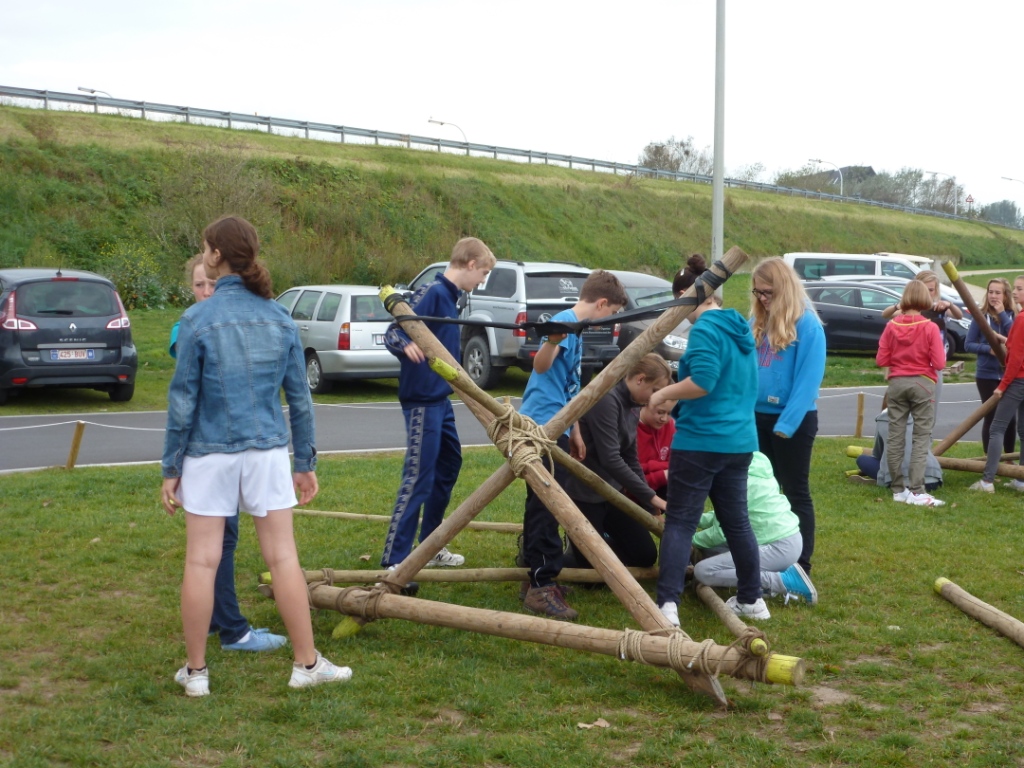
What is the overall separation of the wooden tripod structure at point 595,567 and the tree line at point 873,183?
64526mm

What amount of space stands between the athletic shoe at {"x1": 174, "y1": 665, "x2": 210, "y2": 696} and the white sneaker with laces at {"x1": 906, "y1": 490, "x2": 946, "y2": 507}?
659 cm

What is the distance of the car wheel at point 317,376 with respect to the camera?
17.6 meters

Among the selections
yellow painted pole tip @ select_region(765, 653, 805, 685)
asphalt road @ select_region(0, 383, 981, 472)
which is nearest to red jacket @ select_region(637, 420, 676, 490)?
yellow painted pole tip @ select_region(765, 653, 805, 685)

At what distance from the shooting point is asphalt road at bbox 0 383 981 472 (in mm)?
11570

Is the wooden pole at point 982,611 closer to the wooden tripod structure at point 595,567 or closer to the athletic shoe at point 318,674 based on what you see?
the wooden tripod structure at point 595,567

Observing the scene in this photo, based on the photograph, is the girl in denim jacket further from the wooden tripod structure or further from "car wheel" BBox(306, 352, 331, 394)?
"car wheel" BBox(306, 352, 331, 394)

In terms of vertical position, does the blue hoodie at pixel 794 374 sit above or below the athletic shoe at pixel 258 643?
above

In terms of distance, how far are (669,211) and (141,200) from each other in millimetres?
27434

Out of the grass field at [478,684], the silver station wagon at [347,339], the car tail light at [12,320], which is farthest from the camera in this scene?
Result: the silver station wagon at [347,339]

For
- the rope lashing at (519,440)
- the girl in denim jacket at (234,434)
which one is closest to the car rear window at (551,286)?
the rope lashing at (519,440)

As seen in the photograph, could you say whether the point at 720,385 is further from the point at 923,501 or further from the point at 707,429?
the point at 923,501

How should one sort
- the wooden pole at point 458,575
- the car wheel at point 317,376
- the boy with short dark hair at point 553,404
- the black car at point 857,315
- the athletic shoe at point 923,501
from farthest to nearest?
the black car at point 857,315 → the car wheel at point 317,376 → the athletic shoe at point 923,501 → the wooden pole at point 458,575 → the boy with short dark hair at point 553,404

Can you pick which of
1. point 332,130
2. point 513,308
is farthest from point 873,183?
point 513,308

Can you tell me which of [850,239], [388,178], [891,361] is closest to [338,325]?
[891,361]
